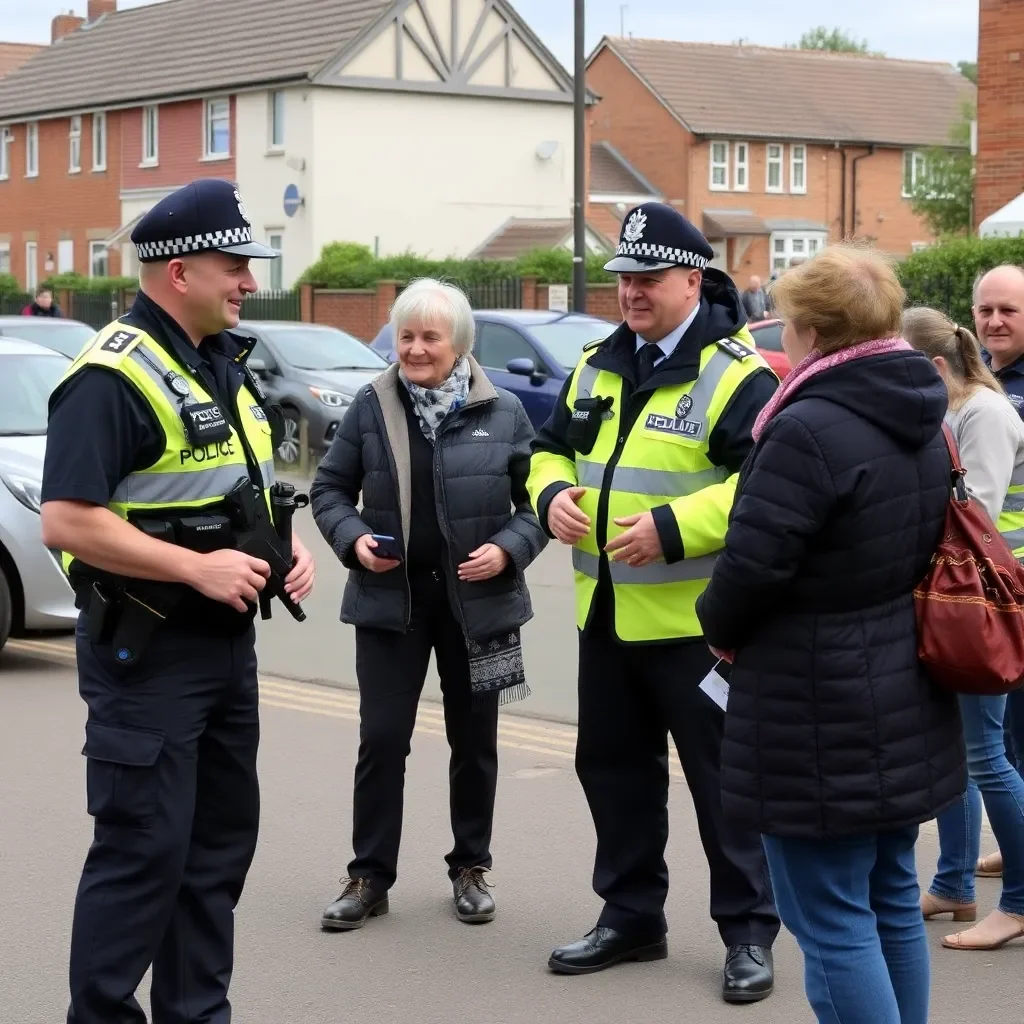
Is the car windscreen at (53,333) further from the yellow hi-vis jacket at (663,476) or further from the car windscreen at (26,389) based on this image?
the yellow hi-vis jacket at (663,476)

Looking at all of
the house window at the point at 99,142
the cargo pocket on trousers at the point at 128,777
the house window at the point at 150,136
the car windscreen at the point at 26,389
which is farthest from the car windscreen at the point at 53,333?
the house window at the point at 99,142

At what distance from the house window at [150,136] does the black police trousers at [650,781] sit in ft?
143

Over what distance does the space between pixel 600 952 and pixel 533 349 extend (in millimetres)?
13267

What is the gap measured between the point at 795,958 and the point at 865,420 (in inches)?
82.7

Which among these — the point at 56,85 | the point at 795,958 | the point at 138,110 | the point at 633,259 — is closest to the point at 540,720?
the point at 795,958

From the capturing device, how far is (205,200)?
3.98m

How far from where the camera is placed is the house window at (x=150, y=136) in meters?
46.6

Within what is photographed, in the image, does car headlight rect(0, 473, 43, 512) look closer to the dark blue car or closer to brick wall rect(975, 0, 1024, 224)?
the dark blue car

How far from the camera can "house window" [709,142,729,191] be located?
58.5 m

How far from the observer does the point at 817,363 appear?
146 inches

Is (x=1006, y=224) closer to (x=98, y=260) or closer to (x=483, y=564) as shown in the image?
(x=483, y=564)

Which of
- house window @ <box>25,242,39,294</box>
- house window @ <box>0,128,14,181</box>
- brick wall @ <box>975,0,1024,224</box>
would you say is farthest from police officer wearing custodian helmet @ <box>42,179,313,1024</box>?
house window @ <box>0,128,14,181</box>

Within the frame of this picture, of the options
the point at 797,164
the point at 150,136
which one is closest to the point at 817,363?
the point at 150,136

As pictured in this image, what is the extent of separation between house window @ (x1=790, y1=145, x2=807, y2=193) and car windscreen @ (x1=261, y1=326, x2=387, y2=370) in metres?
42.2
